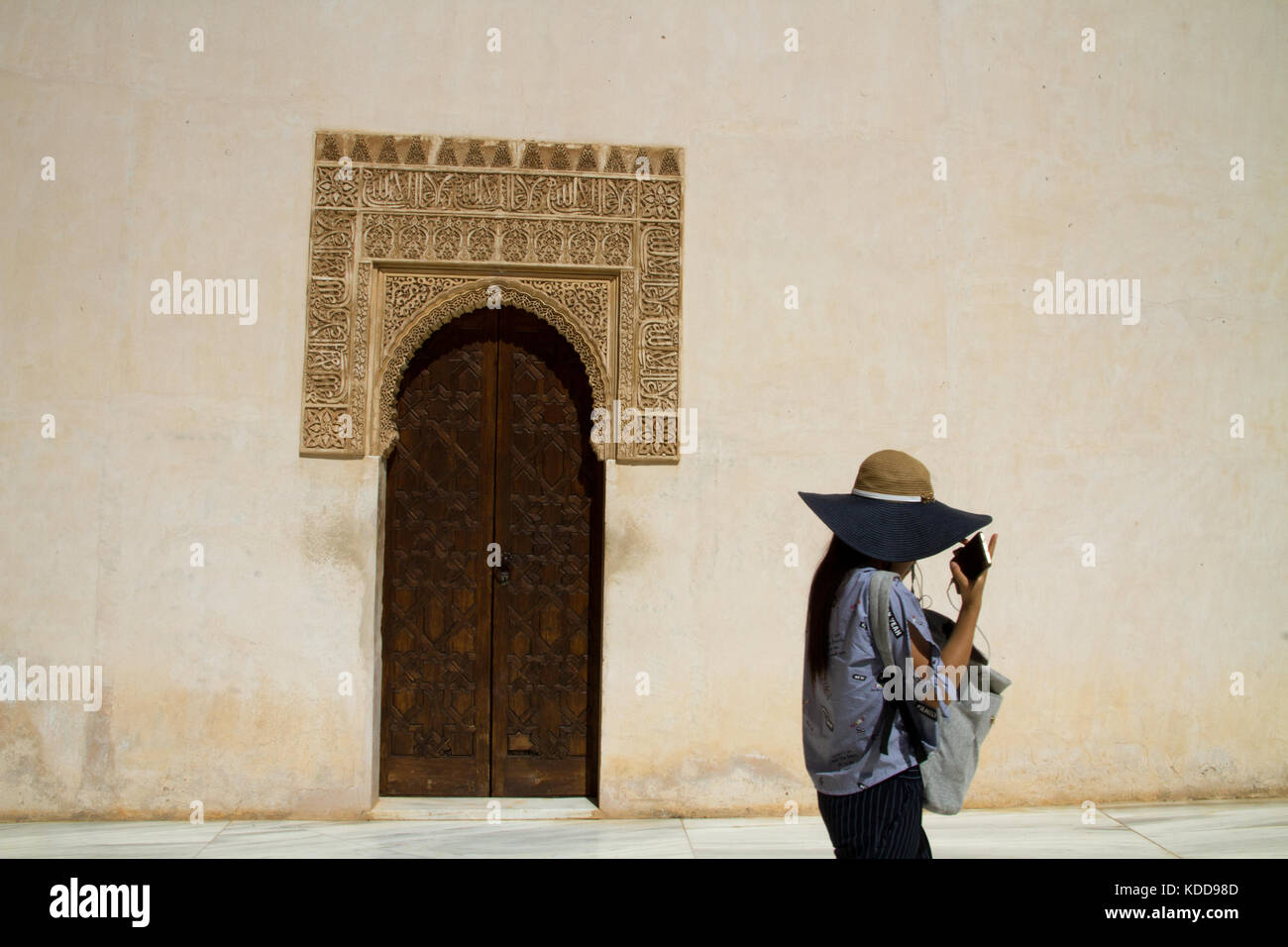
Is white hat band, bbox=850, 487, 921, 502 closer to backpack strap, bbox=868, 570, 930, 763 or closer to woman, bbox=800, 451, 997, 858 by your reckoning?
woman, bbox=800, 451, 997, 858

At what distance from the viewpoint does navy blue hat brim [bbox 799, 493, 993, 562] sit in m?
2.01

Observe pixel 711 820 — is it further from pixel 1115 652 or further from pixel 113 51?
pixel 113 51

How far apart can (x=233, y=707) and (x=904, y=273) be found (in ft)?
9.67

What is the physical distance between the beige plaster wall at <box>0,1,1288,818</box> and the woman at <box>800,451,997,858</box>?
221cm

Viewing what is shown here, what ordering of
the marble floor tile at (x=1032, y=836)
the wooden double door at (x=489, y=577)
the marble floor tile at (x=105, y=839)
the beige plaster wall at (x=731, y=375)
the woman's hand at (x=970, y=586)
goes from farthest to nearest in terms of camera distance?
the wooden double door at (x=489, y=577) < the beige plaster wall at (x=731, y=375) < the marble floor tile at (x=1032, y=836) < the marble floor tile at (x=105, y=839) < the woman's hand at (x=970, y=586)

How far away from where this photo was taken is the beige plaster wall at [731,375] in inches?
163

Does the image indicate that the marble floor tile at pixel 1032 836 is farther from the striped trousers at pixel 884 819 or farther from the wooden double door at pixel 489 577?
the striped trousers at pixel 884 819

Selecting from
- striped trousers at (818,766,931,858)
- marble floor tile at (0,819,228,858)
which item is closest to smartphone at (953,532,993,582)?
striped trousers at (818,766,931,858)

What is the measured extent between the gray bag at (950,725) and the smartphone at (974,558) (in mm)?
128

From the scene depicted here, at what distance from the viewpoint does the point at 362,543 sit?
4.20 metres

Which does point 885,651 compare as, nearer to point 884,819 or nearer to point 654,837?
point 884,819

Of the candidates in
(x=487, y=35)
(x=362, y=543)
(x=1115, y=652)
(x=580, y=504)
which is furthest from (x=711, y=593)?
(x=487, y=35)

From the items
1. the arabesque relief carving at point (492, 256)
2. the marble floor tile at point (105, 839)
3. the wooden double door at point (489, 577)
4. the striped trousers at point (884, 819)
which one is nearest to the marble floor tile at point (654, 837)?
the marble floor tile at point (105, 839)

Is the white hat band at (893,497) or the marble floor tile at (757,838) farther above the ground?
the white hat band at (893,497)
